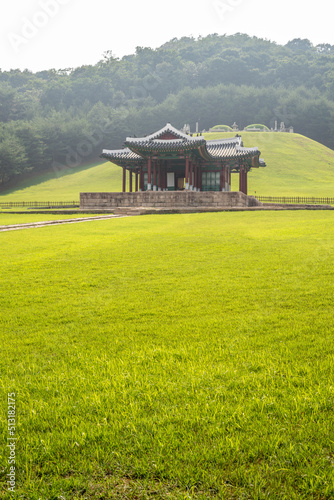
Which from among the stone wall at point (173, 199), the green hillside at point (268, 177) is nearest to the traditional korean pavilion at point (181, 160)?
the stone wall at point (173, 199)

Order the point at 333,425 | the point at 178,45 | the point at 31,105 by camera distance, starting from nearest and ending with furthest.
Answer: the point at 333,425 < the point at 31,105 < the point at 178,45

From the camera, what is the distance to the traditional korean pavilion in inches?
1110

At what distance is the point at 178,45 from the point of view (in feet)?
518

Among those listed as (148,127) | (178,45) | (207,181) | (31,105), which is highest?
(178,45)

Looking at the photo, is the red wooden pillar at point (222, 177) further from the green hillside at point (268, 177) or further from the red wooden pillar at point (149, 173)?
the green hillside at point (268, 177)

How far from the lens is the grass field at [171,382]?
87.3 inches

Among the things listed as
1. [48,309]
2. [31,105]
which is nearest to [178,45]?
[31,105]

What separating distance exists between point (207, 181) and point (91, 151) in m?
54.6

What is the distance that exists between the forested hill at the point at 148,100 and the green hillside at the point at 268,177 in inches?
290

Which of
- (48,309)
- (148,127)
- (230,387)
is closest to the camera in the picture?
(230,387)

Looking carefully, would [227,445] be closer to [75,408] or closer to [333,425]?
[333,425]

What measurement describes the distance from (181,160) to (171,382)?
2932cm

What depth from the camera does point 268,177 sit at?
54938 millimetres

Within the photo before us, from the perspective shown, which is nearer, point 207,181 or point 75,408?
point 75,408
